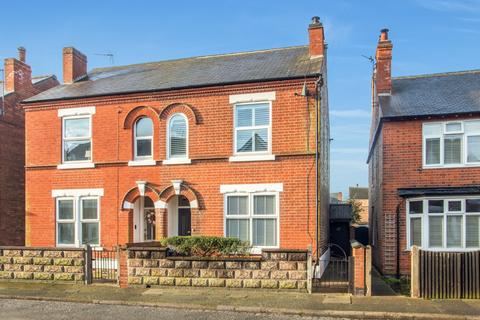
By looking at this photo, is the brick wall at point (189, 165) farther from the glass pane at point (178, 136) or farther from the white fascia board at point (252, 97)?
the glass pane at point (178, 136)

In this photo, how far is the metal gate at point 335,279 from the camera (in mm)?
11918

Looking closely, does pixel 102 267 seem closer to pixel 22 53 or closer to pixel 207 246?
pixel 207 246

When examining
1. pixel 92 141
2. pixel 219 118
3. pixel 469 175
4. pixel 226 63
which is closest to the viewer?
pixel 469 175

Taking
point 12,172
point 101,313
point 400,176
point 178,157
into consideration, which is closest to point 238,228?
point 178,157

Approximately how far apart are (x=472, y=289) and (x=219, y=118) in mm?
9400

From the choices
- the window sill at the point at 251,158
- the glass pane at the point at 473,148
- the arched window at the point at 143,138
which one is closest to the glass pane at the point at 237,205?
the window sill at the point at 251,158

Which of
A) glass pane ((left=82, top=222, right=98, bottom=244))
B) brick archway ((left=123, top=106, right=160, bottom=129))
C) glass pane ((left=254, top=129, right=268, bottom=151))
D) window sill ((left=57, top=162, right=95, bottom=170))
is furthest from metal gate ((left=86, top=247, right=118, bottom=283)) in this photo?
glass pane ((left=254, top=129, right=268, bottom=151))

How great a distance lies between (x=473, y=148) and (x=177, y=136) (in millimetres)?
10250

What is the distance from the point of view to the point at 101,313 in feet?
34.6

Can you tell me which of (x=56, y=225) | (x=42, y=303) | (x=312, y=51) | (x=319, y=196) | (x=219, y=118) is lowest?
(x=42, y=303)

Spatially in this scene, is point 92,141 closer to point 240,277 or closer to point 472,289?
point 240,277

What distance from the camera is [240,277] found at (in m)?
12.3

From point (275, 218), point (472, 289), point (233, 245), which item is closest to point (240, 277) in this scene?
point (233, 245)

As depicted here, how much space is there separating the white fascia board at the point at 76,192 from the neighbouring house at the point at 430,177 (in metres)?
10.6
